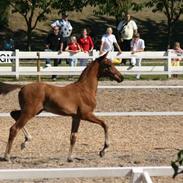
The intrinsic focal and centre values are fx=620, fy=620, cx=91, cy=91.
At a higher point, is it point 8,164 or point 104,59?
point 104,59

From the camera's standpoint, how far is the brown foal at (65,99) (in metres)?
8.59

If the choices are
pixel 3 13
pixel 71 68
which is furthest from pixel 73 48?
pixel 3 13

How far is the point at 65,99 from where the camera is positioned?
8766 millimetres

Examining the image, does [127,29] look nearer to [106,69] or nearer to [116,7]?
[106,69]

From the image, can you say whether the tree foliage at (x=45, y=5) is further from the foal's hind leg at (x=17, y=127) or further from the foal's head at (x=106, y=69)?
the foal's hind leg at (x=17, y=127)

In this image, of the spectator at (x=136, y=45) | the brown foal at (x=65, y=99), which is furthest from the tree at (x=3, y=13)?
the brown foal at (x=65, y=99)

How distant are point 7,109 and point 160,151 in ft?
17.5

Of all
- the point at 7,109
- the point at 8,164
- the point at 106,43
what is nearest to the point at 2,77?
the point at 106,43

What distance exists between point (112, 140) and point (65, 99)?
1983mm

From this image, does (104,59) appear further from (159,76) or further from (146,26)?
(146,26)

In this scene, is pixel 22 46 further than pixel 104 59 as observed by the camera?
Yes

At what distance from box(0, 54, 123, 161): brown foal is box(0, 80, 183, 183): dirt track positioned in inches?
12.5

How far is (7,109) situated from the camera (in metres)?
13.9

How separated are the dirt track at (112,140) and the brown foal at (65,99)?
317 mm
